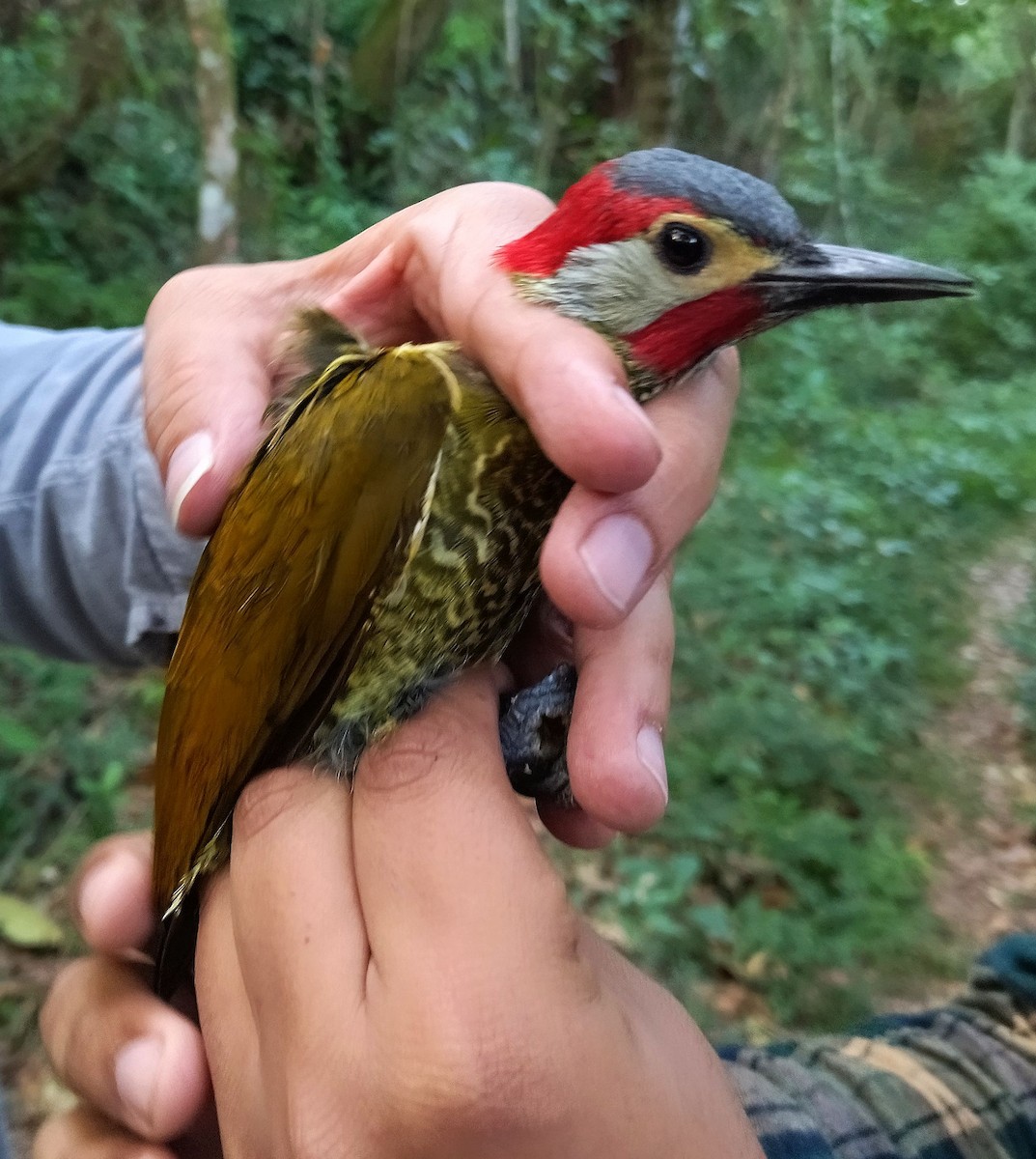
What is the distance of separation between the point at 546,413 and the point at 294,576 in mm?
457

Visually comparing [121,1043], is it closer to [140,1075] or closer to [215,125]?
[140,1075]

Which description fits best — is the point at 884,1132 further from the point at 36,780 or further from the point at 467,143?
the point at 467,143

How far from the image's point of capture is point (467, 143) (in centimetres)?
672

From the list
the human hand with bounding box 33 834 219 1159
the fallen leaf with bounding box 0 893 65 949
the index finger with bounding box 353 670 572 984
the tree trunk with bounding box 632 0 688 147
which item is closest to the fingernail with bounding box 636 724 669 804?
the index finger with bounding box 353 670 572 984

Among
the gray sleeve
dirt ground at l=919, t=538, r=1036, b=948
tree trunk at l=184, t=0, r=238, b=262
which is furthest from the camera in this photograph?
tree trunk at l=184, t=0, r=238, b=262

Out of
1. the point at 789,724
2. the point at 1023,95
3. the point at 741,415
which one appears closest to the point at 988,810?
the point at 789,724

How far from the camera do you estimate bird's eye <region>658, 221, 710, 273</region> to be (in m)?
1.49

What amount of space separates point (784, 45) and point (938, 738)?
4.79 meters

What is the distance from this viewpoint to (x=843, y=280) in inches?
60.0

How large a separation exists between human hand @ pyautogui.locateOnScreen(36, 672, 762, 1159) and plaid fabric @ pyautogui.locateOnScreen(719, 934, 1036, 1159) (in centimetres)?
57

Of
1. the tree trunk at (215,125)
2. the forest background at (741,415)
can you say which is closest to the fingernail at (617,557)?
the forest background at (741,415)

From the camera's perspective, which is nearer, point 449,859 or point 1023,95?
point 449,859

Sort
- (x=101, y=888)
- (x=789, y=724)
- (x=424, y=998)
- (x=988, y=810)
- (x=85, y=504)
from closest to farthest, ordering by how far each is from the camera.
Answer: (x=424, y=998)
(x=101, y=888)
(x=85, y=504)
(x=789, y=724)
(x=988, y=810)

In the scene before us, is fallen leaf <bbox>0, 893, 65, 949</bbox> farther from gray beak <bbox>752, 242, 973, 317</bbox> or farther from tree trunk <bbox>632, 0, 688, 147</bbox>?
tree trunk <bbox>632, 0, 688, 147</bbox>
